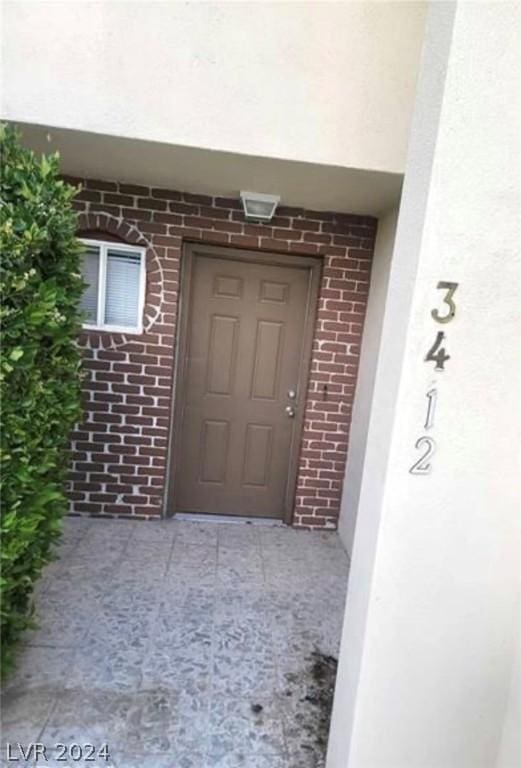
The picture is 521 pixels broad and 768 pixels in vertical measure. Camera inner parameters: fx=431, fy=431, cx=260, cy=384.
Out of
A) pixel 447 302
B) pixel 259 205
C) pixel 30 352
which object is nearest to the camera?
pixel 447 302

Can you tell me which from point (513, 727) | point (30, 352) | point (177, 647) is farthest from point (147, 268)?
point (513, 727)

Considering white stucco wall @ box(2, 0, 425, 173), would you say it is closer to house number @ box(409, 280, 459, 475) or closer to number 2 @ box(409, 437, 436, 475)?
house number @ box(409, 280, 459, 475)

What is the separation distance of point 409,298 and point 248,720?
1737 millimetres

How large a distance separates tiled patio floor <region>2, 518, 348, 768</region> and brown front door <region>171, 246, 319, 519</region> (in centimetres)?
42

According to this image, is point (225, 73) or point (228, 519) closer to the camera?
point (225, 73)

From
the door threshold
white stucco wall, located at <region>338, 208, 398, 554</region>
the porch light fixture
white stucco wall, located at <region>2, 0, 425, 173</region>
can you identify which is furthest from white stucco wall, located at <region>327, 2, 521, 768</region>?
the door threshold

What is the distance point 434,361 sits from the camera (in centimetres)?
109

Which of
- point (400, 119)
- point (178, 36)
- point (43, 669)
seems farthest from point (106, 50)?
point (43, 669)

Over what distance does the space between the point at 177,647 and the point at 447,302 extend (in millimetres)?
1979

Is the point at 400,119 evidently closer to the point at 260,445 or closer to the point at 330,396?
the point at 330,396

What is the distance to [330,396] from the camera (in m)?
3.34

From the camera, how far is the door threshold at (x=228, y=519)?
11.4 ft

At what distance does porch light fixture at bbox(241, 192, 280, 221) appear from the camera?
9.08ft

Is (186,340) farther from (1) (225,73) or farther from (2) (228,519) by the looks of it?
(1) (225,73)
